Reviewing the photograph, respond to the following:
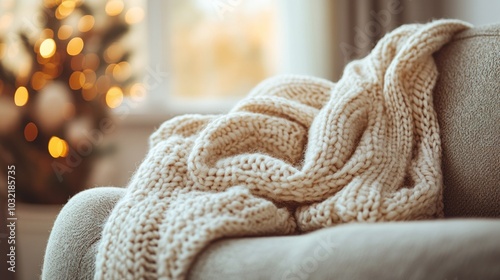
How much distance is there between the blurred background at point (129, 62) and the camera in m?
1.90

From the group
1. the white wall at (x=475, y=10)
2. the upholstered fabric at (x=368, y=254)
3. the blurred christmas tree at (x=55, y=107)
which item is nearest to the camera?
the upholstered fabric at (x=368, y=254)

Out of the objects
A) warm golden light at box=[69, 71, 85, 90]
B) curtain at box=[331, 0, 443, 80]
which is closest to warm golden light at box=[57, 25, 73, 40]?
warm golden light at box=[69, 71, 85, 90]

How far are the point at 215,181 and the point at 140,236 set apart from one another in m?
0.14

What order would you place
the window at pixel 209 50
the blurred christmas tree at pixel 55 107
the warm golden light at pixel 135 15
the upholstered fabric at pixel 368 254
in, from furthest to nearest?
the window at pixel 209 50 → the warm golden light at pixel 135 15 → the blurred christmas tree at pixel 55 107 → the upholstered fabric at pixel 368 254

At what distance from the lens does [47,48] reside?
6.28ft

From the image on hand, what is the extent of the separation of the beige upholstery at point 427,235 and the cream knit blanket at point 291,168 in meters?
0.03

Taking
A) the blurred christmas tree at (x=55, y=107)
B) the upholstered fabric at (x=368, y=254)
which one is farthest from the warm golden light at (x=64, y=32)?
the upholstered fabric at (x=368, y=254)

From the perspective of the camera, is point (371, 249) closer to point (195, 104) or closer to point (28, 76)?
point (28, 76)

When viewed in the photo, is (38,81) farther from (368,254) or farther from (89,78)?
(368,254)

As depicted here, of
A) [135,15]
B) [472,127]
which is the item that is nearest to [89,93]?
[135,15]

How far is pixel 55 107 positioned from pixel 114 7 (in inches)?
16.0

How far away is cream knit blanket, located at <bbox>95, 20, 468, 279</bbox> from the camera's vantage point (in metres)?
0.77

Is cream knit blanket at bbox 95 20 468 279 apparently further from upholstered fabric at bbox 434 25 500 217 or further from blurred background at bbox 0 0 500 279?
blurred background at bbox 0 0 500 279

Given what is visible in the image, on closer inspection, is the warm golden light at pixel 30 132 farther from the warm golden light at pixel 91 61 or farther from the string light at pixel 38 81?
the warm golden light at pixel 91 61
